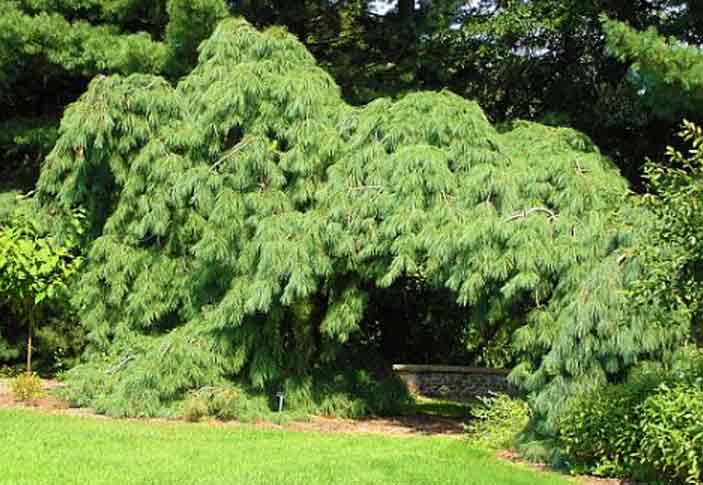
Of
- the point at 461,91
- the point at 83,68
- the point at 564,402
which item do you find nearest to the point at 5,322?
the point at 83,68

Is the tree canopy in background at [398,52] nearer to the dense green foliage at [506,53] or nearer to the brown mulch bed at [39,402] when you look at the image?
the dense green foliage at [506,53]

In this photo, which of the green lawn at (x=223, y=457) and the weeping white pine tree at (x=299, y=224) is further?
the weeping white pine tree at (x=299, y=224)

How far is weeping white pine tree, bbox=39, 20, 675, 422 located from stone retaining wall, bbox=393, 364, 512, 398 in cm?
437

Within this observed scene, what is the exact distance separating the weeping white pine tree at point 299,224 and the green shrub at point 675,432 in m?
0.96

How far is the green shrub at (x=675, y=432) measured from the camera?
6492 millimetres

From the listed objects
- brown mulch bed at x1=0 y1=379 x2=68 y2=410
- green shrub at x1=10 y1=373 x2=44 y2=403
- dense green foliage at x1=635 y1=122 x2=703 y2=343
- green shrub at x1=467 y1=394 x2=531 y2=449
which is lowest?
green shrub at x1=467 y1=394 x2=531 y2=449

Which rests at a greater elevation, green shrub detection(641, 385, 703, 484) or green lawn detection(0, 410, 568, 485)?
green shrub detection(641, 385, 703, 484)

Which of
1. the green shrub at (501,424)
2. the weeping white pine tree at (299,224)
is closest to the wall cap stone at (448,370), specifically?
the weeping white pine tree at (299,224)

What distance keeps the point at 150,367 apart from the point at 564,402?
203 inches

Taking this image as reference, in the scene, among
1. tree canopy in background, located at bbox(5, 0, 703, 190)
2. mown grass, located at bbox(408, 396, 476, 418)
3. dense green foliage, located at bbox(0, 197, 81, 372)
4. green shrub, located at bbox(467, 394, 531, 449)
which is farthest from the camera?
tree canopy in background, located at bbox(5, 0, 703, 190)

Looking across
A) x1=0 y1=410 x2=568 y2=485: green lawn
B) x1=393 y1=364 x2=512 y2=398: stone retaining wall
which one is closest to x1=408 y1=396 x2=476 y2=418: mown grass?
x1=393 y1=364 x2=512 y2=398: stone retaining wall

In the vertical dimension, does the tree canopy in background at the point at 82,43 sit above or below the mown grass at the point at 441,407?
above

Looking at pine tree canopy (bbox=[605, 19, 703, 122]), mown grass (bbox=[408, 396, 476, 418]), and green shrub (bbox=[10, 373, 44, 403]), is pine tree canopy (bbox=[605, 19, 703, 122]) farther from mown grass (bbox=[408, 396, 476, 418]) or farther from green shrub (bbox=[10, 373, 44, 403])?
green shrub (bbox=[10, 373, 44, 403])

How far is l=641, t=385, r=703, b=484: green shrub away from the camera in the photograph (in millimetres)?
6492
